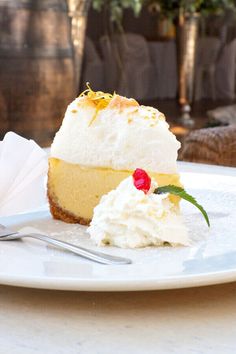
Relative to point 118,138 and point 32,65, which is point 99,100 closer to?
point 118,138

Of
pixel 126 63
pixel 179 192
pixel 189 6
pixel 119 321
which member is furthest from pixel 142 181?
pixel 126 63

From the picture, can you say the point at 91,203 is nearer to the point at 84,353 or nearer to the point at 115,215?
the point at 115,215

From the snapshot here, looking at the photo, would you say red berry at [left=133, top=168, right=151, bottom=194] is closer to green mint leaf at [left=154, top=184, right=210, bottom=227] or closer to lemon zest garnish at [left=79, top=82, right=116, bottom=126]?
green mint leaf at [left=154, top=184, right=210, bottom=227]

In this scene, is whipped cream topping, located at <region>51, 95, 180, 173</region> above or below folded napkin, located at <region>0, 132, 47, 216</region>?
above

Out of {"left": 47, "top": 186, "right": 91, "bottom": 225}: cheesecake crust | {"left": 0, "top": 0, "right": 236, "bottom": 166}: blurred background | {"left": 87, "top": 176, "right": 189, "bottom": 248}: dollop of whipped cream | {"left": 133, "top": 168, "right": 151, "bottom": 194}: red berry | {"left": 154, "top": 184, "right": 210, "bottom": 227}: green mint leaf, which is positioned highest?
{"left": 133, "top": 168, "right": 151, "bottom": 194}: red berry

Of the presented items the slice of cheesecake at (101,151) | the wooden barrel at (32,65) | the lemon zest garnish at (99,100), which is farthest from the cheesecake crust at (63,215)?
the wooden barrel at (32,65)

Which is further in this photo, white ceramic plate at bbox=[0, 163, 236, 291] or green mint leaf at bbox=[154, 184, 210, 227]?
green mint leaf at bbox=[154, 184, 210, 227]

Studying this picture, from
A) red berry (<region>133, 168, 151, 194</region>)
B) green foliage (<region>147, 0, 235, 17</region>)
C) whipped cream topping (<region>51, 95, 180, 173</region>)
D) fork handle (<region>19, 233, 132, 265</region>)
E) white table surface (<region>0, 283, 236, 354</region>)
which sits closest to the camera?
white table surface (<region>0, 283, 236, 354</region>)

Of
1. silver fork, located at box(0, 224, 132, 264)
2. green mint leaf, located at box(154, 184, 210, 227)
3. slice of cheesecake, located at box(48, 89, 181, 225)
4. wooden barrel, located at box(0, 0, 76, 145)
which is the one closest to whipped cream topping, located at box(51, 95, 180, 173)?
slice of cheesecake, located at box(48, 89, 181, 225)
